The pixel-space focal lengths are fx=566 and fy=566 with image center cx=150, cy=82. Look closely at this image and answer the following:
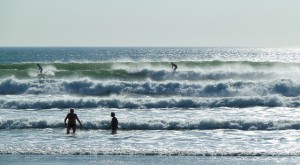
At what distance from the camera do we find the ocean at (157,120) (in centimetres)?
1698

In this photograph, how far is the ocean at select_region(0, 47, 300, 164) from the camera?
16984 millimetres

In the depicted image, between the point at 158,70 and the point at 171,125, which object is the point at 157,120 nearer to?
the point at 171,125

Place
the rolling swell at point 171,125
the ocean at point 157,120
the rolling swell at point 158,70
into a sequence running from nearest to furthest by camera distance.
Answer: the ocean at point 157,120 < the rolling swell at point 171,125 < the rolling swell at point 158,70

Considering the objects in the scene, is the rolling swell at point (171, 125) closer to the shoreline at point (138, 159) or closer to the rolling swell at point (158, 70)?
the shoreline at point (138, 159)

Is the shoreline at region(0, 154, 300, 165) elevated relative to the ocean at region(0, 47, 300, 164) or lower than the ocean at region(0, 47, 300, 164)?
lower

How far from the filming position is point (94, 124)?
22734 mm

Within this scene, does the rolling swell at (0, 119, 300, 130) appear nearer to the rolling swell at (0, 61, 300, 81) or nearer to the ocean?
the ocean

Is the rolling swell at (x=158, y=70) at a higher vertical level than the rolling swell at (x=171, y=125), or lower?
higher

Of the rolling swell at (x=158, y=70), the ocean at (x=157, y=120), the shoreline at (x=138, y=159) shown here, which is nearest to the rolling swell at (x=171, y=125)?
the ocean at (x=157, y=120)

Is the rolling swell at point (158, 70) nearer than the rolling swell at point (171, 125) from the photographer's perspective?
No

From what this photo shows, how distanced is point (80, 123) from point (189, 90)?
45.2ft

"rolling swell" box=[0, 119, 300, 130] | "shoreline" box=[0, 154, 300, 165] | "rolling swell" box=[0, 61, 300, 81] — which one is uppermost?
"rolling swell" box=[0, 61, 300, 81]

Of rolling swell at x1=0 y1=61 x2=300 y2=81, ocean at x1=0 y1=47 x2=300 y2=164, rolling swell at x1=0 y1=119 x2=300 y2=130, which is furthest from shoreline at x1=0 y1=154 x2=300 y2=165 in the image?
rolling swell at x1=0 y1=61 x2=300 y2=81

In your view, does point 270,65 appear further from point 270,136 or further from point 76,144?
point 76,144
